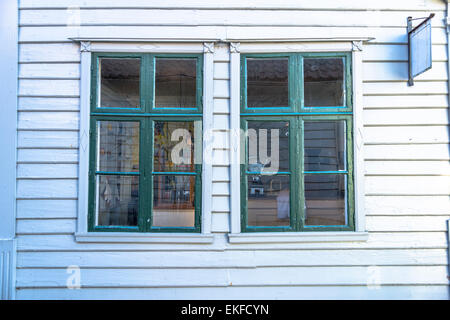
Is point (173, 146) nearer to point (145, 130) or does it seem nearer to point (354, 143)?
point (145, 130)

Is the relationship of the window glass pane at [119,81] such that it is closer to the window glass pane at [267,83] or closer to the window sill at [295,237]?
the window glass pane at [267,83]

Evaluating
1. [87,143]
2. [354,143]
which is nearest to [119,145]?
[87,143]

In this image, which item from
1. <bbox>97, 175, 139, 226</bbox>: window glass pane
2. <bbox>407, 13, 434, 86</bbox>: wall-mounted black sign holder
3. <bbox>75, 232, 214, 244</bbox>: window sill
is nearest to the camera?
<bbox>407, 13, 434, 86</bbox>: wall-mounted black sign holder

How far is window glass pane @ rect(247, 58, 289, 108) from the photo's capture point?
12.7 ft

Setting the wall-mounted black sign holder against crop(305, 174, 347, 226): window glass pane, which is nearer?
the wall-mounted black sign holder

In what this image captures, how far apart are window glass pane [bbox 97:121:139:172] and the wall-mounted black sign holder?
315 centimetres

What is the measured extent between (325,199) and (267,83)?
149cm

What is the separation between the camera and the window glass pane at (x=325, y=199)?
382 cm

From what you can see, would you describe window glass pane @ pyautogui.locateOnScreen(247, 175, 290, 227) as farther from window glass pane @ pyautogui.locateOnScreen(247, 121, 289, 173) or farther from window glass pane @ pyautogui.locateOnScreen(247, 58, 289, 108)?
window glass pane @ pyautogui.locateOnScreen(247, 58, 289, 108)

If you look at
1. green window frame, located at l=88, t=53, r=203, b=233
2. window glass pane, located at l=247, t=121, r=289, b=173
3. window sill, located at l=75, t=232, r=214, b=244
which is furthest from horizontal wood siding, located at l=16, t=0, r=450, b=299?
window glass pane, located at l=247, t=121, r=289, b=173

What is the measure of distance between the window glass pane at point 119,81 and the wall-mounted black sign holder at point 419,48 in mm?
3077

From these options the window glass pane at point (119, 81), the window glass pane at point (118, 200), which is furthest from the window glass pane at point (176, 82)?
the window glass pane at point (118, 200)

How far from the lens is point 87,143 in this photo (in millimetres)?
3766
